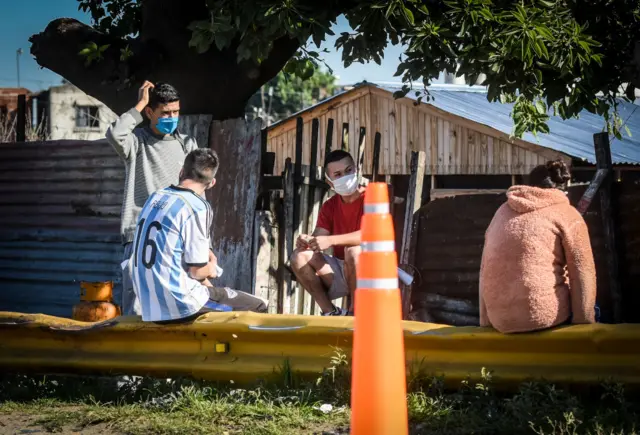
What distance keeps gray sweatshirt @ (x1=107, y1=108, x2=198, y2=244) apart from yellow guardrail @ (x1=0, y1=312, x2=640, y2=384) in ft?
3.45

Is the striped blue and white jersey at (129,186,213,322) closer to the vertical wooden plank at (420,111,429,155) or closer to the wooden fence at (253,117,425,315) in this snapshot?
the wooden fence at (253,117,425,315)

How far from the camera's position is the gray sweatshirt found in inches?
296

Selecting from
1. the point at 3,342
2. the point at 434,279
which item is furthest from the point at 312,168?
the point at 3,342

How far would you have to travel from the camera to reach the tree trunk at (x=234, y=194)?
9.04 metres

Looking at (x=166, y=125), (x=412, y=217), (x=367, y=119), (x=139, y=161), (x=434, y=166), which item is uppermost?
(x=367, y=119)

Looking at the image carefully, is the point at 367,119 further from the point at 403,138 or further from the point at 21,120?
the point at 21,120

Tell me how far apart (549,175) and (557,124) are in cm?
1804

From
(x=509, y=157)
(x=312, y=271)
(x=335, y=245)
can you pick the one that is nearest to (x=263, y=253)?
(x=312, y=271)

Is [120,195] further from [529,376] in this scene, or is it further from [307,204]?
[529,376]

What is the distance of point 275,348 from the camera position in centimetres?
624

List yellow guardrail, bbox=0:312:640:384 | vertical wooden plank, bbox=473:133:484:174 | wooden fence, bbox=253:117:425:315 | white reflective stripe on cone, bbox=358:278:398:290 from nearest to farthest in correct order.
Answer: white reflective stripe on cone, bbox=358:278:398:290 → yellow guardrail, bbox=0:312:640:384 → wooden fence, bbox=253:117:425:315 → vertical wooden plank, bbox=473:133:484:174

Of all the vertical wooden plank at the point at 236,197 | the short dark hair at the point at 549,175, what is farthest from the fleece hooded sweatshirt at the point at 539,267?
the vertical wooden plank at the point at 236,197

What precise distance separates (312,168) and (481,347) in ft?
14.4

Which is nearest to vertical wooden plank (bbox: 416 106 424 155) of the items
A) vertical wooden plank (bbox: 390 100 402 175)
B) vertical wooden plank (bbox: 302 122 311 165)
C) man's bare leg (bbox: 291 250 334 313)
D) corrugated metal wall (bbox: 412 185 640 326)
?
vertical wooden plank (bbox: 390 100 402 175)
